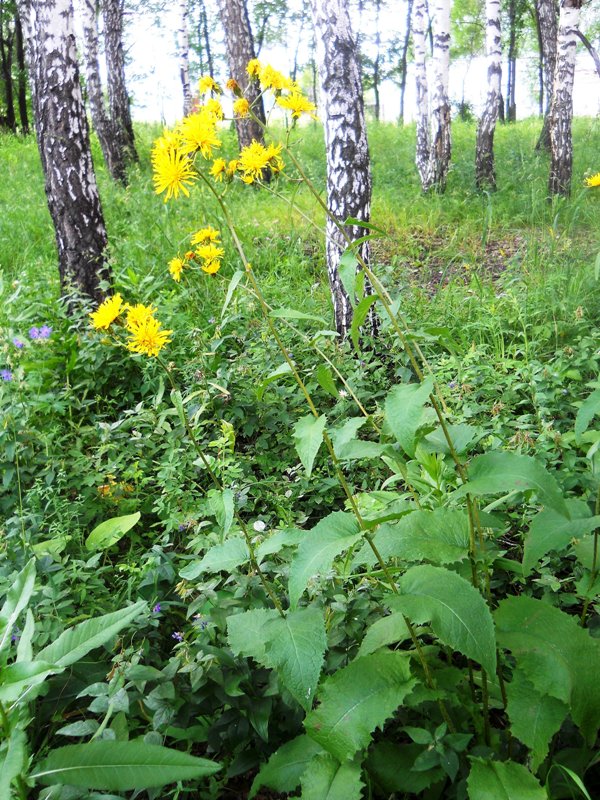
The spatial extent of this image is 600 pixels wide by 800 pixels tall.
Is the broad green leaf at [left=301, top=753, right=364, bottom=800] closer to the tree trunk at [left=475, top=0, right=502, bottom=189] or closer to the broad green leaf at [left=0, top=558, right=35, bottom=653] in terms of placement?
the broad green leaf at [left=0, top=558, right=35, bottom=653]

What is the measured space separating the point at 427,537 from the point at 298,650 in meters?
0.32

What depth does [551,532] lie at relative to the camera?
3.87 feet

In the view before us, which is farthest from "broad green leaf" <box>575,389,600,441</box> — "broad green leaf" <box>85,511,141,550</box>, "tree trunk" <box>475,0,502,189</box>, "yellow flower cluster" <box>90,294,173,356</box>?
"tree trunk" <box>475,0,502,189</box>

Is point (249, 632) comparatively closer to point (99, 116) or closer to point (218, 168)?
point (218, 168)

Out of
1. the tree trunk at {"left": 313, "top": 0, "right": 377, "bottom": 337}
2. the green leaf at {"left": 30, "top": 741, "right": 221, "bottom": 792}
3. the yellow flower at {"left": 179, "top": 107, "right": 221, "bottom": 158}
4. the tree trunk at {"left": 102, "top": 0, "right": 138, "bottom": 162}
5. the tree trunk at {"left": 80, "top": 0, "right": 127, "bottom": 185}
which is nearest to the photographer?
the green leaf at {"left": 30, "top": 741, "right": 221, "bottom": 792}

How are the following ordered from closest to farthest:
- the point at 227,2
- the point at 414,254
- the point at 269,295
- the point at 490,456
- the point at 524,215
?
the point at 490,456 < the point at 269,295 < the point at 414,254 < the point at 524,215 < the point at 227,2

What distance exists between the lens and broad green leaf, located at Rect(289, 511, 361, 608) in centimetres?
100

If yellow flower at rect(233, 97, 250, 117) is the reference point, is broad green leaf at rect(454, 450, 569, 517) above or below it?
below

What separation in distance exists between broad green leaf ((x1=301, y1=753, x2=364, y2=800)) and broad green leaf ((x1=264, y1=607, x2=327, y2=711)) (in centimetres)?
13

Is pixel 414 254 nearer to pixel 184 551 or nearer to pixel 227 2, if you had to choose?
pixel 184 551

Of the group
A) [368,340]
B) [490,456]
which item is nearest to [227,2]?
[368,340]

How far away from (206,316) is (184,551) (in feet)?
6.05

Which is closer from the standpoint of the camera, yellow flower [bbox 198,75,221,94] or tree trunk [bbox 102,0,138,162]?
yellow flower [bbox 198,75,221,94]

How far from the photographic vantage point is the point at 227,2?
8109 millimetres
